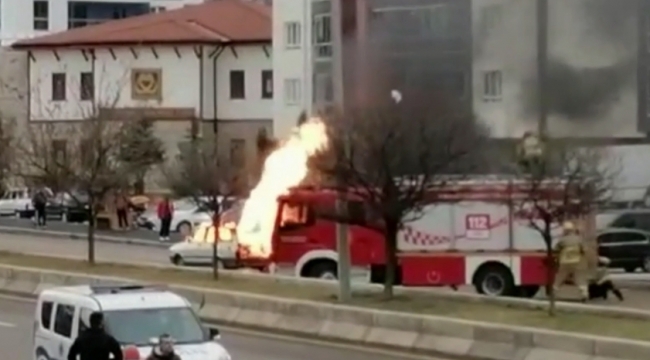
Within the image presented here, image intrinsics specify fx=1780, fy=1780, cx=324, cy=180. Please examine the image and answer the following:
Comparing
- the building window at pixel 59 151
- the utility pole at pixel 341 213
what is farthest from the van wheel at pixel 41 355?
the building window at pixel 59 151

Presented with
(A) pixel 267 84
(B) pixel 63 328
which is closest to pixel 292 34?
(A) pixel 267 84

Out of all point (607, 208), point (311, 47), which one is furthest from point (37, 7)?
point (607, 208)

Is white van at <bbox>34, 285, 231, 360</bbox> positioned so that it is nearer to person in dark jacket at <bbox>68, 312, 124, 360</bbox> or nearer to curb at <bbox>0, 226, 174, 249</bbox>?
person in dark jacket at <bbox>68, 312, 124, 360</bbox>

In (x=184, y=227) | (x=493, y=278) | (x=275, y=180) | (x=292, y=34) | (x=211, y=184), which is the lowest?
(x=493, y=278)

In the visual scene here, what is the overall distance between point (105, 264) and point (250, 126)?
41.8 metres

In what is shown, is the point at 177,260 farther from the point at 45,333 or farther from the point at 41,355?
the point at 45,333

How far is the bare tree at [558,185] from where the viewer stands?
32094 millimetres

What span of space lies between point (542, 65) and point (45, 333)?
2129 centimetres

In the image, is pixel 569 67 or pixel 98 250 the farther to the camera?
pixel 98 250

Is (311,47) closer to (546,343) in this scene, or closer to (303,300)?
(303,300)

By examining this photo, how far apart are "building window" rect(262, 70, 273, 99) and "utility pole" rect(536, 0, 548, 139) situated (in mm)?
40525

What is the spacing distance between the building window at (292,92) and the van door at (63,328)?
179 feet

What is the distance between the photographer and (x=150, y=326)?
64.3 feet

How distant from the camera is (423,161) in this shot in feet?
101
